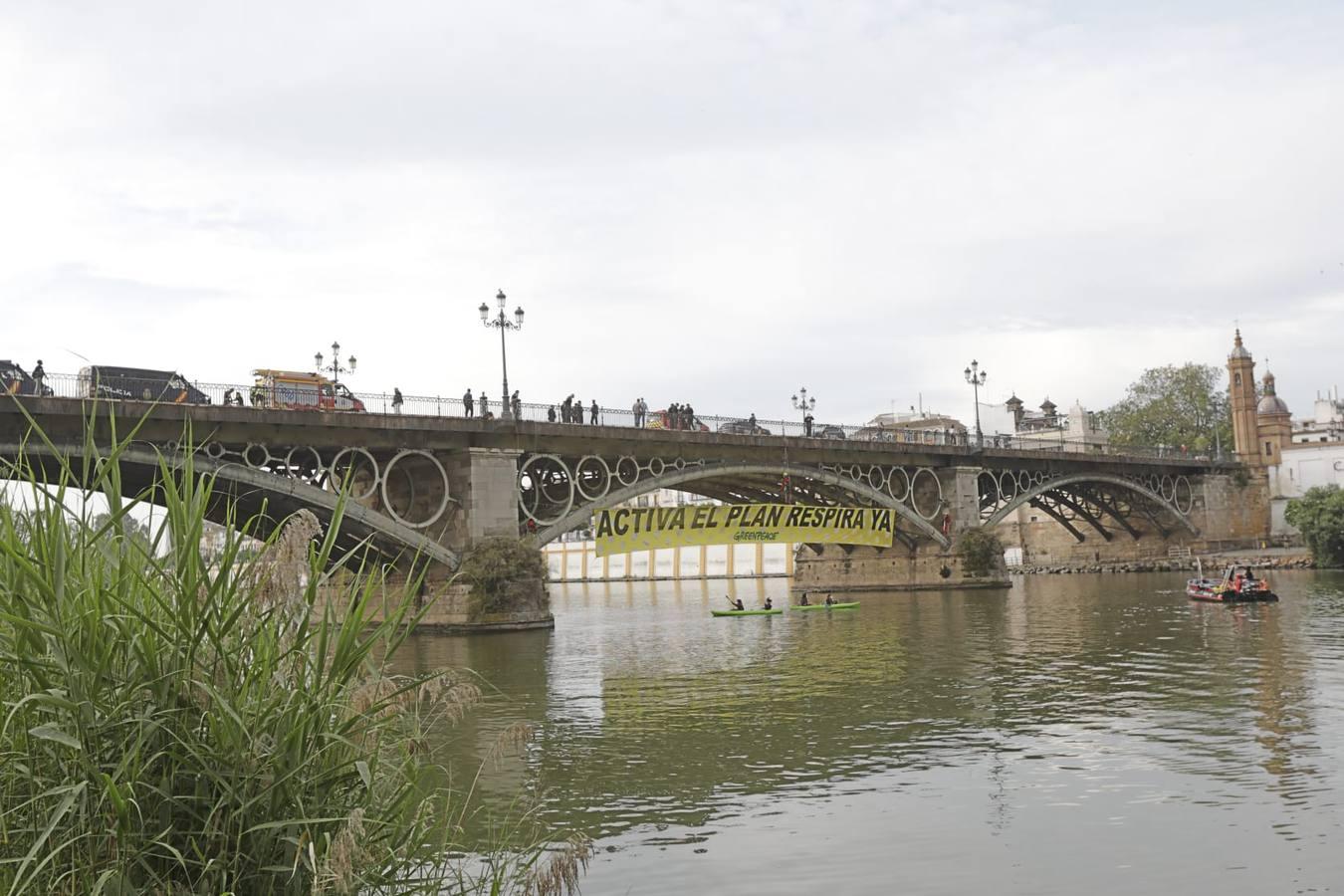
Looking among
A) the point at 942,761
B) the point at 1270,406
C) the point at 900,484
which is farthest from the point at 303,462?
the point at 1270,406

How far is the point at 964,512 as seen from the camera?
7131 cm

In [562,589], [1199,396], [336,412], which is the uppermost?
[1199,396]

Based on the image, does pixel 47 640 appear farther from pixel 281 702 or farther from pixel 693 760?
pixel 693 760

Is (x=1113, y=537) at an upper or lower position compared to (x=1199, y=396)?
lower

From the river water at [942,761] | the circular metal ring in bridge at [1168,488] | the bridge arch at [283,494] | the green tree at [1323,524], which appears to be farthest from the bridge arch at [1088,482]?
the bridge arch at [283,494]

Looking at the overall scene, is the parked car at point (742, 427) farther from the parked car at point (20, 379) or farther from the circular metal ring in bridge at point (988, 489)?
the parked car at point (20, 379)

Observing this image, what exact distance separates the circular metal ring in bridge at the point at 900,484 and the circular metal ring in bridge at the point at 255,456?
3607cm

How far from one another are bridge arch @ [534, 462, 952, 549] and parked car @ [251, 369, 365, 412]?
8.88 metres

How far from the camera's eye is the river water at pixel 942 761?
1243cm

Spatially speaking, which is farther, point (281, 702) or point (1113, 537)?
point (1113, 537)

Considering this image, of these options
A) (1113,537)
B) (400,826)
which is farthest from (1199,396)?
(400,826)

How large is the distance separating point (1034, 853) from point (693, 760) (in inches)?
258

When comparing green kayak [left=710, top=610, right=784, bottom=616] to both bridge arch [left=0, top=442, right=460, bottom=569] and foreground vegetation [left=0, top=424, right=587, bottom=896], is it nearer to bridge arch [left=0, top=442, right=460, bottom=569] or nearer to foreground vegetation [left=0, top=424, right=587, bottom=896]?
bridge arch [left=0, top=442, right=460, bottom=569]

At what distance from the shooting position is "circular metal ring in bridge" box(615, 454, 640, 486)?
53562 mm
